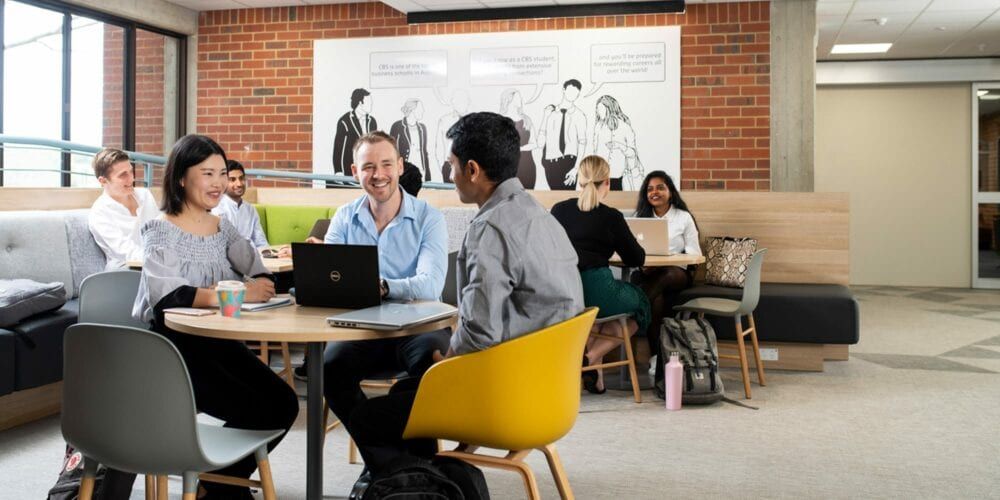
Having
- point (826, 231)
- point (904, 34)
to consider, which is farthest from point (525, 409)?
point (904, 34)

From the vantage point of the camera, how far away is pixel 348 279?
2.70 metres

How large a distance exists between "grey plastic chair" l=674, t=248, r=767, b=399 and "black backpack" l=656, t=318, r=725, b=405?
14 cm

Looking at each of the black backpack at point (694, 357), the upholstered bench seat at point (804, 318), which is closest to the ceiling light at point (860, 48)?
the upholstered bench seat at point (804, 318)

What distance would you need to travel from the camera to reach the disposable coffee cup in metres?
2.51

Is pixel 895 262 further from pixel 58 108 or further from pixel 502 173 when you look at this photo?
pixel 502 173

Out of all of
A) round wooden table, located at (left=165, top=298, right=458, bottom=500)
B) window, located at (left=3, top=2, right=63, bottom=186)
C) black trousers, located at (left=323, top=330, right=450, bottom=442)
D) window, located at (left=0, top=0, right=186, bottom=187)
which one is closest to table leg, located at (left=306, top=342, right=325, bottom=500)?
round wooden table, located at (left=165, top=298, right=458, bottom=500)

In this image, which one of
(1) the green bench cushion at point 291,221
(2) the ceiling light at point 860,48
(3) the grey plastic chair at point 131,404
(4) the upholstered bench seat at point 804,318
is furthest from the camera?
(2) the ceiling light at point 860,48

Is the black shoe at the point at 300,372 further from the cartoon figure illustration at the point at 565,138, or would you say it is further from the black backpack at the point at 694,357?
the cartoon figure illustration at the point at 565,138

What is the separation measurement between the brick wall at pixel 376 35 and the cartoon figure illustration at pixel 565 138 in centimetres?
69

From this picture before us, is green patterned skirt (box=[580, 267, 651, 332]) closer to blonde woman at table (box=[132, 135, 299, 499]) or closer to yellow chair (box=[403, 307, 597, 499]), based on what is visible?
blonde woman at table (box=[132, 135, 299, 499])

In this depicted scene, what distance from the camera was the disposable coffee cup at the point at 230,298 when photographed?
2.51 meters

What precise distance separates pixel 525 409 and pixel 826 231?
4413 millimetres

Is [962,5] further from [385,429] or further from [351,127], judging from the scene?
[385,429]

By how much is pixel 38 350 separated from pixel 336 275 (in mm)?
2042
